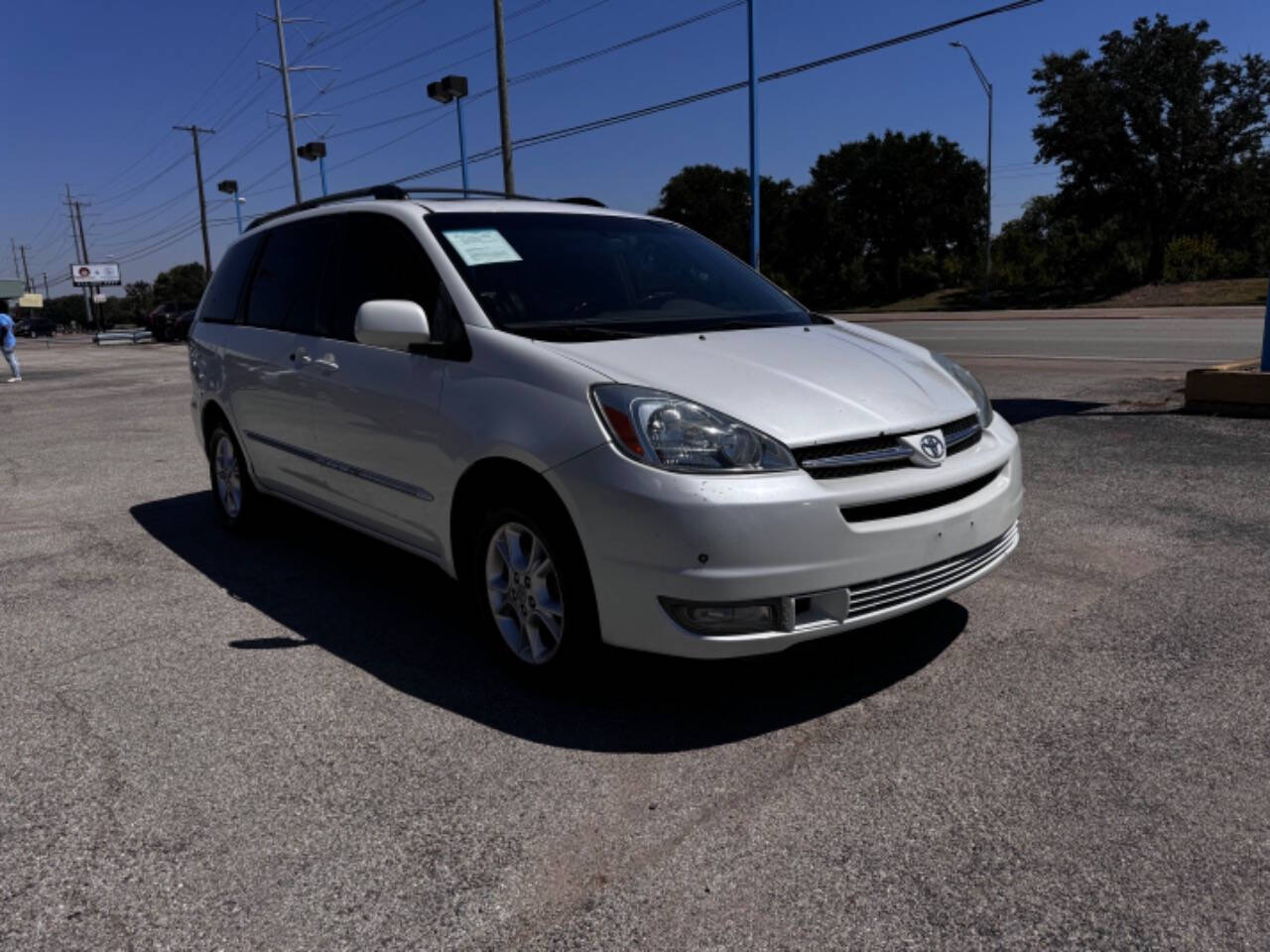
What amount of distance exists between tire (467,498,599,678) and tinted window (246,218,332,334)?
1.82 meters

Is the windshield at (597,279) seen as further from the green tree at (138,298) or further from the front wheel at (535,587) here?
the green tree at (138,298)

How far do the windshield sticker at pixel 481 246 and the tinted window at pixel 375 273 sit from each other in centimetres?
14

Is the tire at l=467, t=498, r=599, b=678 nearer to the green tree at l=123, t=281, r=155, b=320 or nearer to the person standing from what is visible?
the person standing

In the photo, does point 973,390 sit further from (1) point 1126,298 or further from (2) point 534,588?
(1) point 1126,298

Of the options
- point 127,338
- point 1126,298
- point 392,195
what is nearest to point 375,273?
point 392,195

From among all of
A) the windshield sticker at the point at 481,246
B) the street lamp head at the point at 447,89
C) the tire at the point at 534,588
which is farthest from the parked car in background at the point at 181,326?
the tire at the point at 534,588

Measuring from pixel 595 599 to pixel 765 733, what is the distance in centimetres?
69

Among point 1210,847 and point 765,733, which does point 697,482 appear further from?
point 1210,847

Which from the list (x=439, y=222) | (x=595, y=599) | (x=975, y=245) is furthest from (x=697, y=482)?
(x=975, y=245)

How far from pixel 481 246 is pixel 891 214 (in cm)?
5503

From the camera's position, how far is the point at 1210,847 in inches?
97.8

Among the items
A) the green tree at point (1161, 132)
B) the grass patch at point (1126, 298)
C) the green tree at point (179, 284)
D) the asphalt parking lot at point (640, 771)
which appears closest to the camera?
Result: the asphalt parking lot at point (640, 771)

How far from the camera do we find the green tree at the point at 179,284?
129375mm

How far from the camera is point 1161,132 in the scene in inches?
1425
